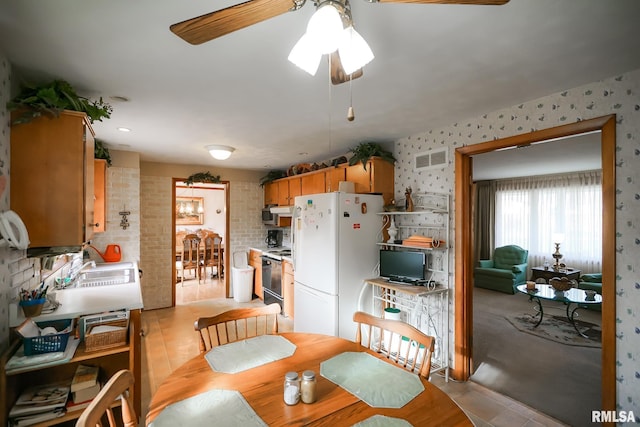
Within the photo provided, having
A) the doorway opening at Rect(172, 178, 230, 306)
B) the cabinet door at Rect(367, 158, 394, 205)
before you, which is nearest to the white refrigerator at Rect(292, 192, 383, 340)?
the cabinet door at Rect(367, 158, 394, 205)

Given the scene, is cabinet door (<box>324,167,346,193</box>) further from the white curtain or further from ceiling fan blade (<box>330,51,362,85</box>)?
the white curtain

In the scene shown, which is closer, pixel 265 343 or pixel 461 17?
pixel 461 17

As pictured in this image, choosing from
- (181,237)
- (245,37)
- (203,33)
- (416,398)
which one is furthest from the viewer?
(181,237)

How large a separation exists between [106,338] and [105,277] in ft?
4.69

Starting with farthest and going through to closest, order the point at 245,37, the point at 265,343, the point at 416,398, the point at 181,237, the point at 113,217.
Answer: the point at 181,237, the point at 113,217, the point at 265,343, the point at 245,37, the point at 416,398

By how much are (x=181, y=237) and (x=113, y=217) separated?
322 cm

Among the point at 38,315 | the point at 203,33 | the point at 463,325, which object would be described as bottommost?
the point at 463,325

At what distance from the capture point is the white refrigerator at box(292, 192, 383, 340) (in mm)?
3066

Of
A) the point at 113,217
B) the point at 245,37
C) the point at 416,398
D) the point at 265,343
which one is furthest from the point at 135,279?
the point at 416,398

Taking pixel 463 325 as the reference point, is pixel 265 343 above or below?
above

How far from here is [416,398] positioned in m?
1.23

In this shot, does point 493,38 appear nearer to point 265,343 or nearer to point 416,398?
point 416,398

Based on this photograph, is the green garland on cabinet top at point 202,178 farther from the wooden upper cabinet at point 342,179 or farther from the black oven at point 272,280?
the black oven at point 272,280

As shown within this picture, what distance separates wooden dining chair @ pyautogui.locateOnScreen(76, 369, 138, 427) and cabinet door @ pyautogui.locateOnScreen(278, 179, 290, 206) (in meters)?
3.89
